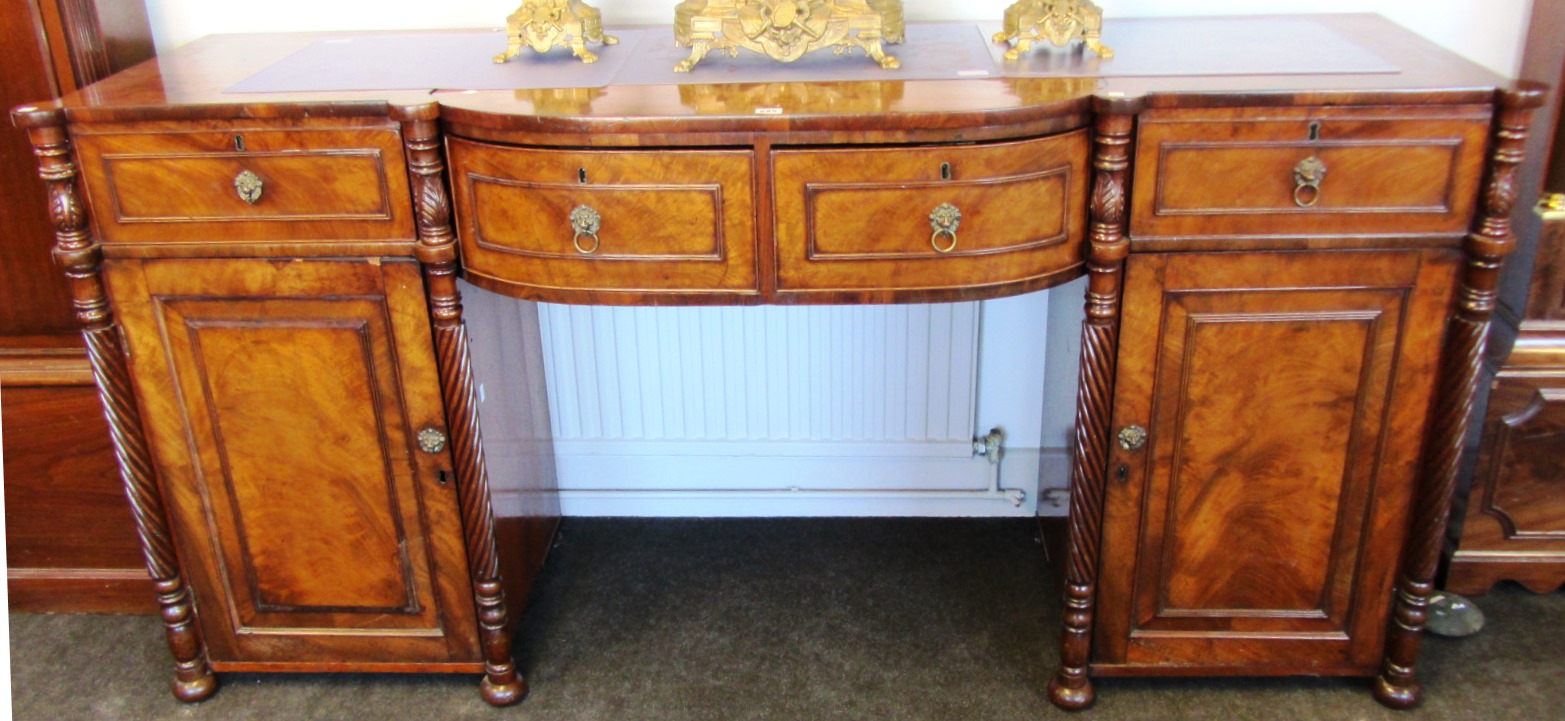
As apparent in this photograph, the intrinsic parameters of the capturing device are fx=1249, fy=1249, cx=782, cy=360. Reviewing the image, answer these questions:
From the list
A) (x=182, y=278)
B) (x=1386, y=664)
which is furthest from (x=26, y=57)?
(x=1386, y=664)

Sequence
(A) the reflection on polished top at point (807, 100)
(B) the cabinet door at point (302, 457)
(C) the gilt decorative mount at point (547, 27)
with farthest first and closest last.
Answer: (C) the gilt decorative mount at point (547, 27)
(B) the cabinet door at point (302, 457)
(A) the reflection on polished top at point (807, 100)

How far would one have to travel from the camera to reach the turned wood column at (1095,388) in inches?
62.7

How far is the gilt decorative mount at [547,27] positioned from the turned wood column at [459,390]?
304 mm

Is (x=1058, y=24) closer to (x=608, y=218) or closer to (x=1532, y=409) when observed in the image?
(x=608, y=218)

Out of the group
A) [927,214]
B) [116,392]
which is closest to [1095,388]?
[927,214]

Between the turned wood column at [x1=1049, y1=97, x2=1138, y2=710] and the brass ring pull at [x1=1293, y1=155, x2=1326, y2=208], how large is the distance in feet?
0.71

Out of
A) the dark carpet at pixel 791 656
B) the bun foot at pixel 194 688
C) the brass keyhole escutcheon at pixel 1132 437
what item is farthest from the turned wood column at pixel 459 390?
the brass keyhole escutcheon at pixel 1132 437

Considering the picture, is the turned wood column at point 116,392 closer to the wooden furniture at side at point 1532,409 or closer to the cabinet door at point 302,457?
the cabinet door at point 302,457

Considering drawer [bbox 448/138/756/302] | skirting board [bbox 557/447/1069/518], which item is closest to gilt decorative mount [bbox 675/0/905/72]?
drawer [bbox 448/138/756/302]

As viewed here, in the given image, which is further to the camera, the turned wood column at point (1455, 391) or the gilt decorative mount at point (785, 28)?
the gilt decorative mount at point (785, 28)

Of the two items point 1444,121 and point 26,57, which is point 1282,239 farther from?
point 26,57

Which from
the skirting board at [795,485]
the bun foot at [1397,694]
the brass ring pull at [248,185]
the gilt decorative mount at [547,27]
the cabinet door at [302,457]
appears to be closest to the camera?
the brass ring pull at [248,185]

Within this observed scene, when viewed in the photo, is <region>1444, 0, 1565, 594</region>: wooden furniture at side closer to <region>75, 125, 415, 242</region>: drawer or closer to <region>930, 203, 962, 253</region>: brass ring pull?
<region>930, 203, 962, 253</region>: brass ring pull

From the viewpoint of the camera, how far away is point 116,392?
183cm
